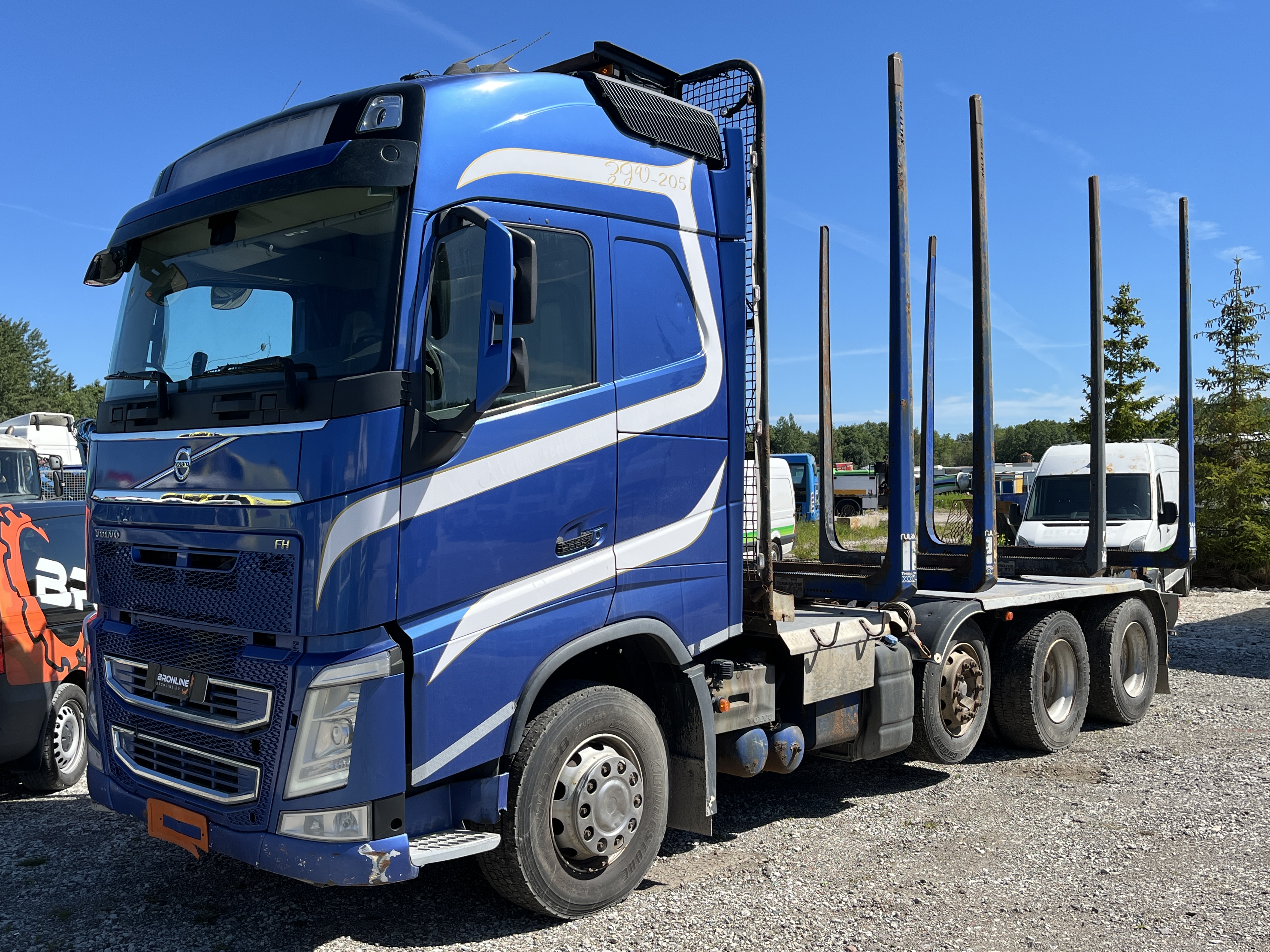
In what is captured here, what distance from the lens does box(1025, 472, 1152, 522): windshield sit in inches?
617

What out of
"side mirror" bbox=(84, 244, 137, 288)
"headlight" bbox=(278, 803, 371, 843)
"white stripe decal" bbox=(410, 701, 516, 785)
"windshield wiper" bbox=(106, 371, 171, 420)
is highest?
"side mirror" bbox=(84, 244, 137, 288)

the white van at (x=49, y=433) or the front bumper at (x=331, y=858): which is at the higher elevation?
the white van at (x=49, y=433)

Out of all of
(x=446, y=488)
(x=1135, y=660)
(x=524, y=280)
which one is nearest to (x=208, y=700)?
(x=446, y=488)

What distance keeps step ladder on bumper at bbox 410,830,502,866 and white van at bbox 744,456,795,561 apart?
225 centimetres

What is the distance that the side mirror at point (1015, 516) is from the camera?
17989 mm

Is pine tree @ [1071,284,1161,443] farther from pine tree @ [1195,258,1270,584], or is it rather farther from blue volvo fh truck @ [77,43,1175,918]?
blue volvo fh truck @ [77,43,1175,918]

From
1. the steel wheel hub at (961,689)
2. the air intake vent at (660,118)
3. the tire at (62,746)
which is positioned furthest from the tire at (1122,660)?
the tire at (62,746)

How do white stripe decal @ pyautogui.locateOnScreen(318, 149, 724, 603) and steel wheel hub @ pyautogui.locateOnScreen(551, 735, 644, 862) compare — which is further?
steel wheel hub @ pyautogui.locateOnScreen(551, 735, 644, 862)

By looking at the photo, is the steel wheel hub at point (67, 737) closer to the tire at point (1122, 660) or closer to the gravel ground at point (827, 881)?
the gravel ground at point (827, 881)

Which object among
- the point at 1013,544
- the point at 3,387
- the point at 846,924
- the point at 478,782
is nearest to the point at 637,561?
the point at 478,782

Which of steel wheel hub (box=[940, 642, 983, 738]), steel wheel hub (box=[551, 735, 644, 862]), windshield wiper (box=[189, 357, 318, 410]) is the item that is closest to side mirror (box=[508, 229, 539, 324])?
windshield wiper (box=[189, 357, 318, 410])

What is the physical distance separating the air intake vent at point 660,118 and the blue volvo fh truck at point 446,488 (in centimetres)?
2

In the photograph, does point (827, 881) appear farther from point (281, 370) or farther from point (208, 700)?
point (281, 370)

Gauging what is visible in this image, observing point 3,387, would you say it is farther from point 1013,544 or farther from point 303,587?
point 303,587
